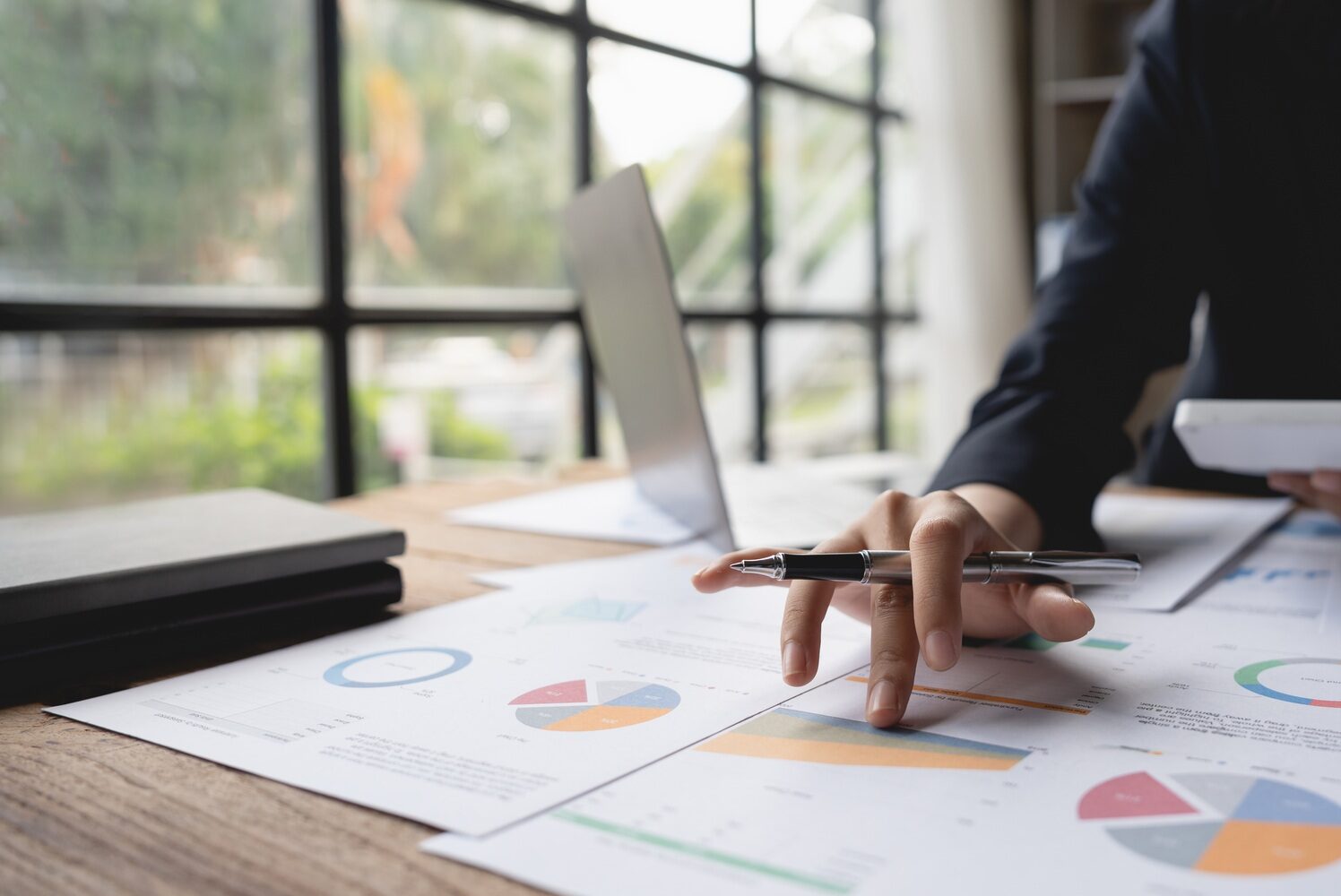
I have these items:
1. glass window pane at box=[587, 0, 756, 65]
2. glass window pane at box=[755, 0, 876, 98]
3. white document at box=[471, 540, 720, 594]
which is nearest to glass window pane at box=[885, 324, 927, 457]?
glass window pane at box=[755, 0, 876, 98]

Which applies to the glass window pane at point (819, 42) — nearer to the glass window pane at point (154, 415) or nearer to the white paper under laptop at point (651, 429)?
the glass window pane at point (154, 415)

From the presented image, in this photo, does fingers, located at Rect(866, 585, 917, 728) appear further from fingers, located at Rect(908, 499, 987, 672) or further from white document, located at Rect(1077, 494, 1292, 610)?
white document, located at Rect(1077, 494, 1292, 610)

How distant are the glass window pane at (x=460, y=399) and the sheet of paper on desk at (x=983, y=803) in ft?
5.83

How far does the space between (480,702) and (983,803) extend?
250mm

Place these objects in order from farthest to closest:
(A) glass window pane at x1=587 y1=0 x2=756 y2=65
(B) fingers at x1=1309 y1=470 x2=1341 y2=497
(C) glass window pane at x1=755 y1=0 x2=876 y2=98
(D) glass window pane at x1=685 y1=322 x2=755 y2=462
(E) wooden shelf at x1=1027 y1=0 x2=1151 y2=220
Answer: (E) wooden shelf at x1=1027 y1=0 x2=1151 y2=220, (C) glass window pane at x1=755 y1=0 x2=876 y2=98, (D) glass window pane at x1=685 y1=322 x2=755 y2=462, (A) glass window pane at x1=587 y1=0 x2=756 y2=65, (B) fingers at x1=1309 y1=470 x2=1341 y2=497

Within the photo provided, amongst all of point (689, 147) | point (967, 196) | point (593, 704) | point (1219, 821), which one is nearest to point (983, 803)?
point (1219, 821)

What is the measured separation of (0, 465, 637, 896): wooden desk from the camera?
1.17 feet

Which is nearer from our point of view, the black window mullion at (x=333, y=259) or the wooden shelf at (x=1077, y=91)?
the black window mullion at (x=333, y=259)

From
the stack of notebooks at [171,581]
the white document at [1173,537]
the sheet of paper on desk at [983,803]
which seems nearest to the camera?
the sheet of paper on desk at [983,803]

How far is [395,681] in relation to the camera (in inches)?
22.4

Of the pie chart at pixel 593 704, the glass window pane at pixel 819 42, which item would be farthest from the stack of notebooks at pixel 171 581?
the glass window pane at pixel 819 42

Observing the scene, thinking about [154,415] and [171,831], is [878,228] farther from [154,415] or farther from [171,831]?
[171,831]

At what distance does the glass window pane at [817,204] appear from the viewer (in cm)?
337

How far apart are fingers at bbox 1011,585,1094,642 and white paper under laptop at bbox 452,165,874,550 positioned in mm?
340
